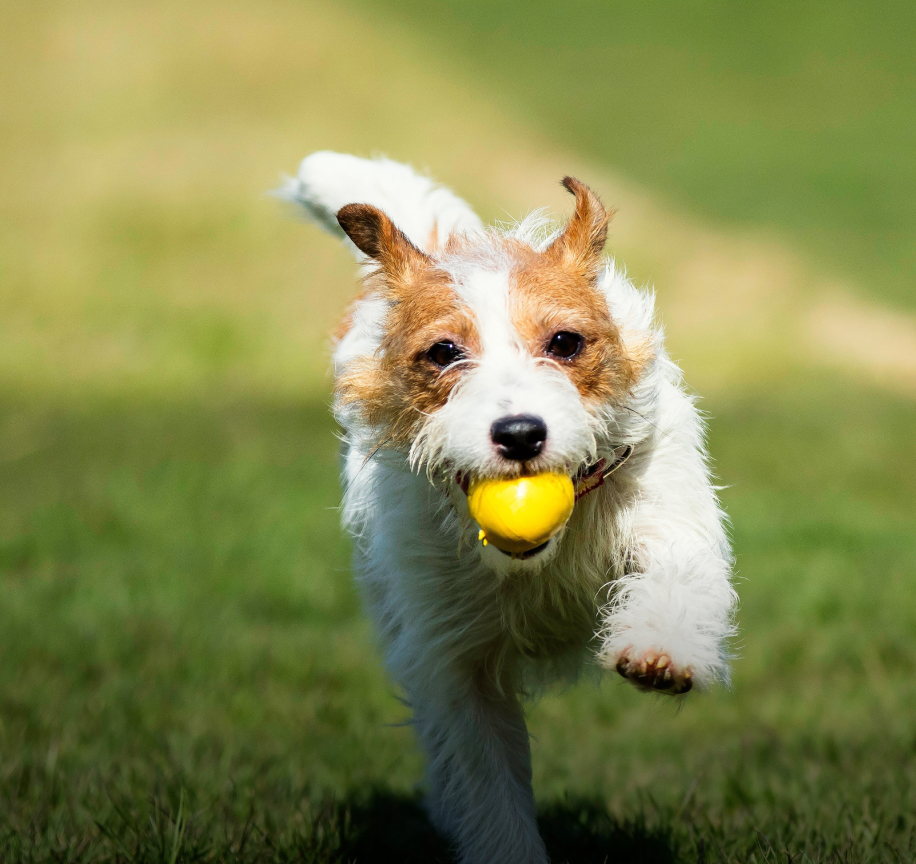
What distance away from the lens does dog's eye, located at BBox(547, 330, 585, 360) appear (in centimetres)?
332

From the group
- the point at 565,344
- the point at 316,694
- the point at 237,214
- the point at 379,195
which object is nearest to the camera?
the point at 565,344

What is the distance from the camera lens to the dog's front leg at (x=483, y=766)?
11.7ft

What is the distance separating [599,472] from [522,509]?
0.57 metres

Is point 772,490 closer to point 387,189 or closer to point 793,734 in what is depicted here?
point 793,734

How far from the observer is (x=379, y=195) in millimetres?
5164

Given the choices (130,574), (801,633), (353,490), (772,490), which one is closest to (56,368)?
(130,574)

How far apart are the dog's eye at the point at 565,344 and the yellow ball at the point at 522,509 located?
0.46 meters

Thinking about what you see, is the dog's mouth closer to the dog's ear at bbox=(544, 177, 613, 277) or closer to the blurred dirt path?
the dog's ear at bbox=(544, 177, 613, 277)

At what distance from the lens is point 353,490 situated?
438cm

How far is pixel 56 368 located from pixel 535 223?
1553 centimetres

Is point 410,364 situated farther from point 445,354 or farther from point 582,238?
point 582,238

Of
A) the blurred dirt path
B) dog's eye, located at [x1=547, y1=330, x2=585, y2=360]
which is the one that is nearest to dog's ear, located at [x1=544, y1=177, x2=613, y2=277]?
dog's eye, located at [x1=547, y1=330, x2=585, y2=360]

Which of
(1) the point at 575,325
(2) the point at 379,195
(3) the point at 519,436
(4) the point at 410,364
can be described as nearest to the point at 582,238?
(1) the point at 575,325

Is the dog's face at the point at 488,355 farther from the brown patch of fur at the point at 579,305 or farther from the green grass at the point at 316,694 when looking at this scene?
the green grass at the point at 316,694
